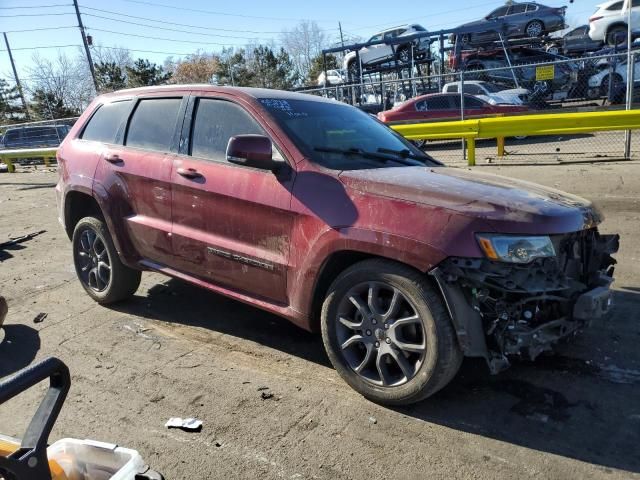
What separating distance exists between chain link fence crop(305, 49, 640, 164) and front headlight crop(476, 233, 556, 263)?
911 cm

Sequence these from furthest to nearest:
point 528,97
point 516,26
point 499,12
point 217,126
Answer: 1. point 499,12
2. point 516,26
3. point 528,97
4. point 217,126

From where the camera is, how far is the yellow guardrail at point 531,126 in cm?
988

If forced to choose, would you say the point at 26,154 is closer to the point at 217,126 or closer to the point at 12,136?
the point at 12,136

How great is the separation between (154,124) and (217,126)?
75 cm

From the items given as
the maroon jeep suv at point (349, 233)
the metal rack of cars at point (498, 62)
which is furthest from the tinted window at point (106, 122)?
the metal rack of cars at point (498, 62)

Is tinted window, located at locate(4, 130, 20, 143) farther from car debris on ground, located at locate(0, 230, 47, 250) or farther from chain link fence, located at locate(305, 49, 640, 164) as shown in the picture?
car debris on ground, located at locate(0, 230, 47, 250)

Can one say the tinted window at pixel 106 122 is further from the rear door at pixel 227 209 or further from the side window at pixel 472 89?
the side window at pixel 472 89

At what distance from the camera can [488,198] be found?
2.96 meters

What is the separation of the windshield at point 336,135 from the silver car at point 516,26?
20.1 m

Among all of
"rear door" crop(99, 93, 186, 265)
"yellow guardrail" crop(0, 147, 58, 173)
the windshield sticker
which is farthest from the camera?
"yellow guardrail" crop(0, 147, 58, 173)

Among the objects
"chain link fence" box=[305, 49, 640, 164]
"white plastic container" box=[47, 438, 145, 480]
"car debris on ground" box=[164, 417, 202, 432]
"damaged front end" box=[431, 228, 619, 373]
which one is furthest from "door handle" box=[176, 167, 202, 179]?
"chain link fence" box=[305, 49, 640, 164]

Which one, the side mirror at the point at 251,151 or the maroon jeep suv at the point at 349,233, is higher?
the side mirror at the point at 251,151

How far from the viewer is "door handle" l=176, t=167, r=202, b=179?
3.90 m

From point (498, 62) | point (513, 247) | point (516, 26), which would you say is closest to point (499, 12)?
point (516, 26)
